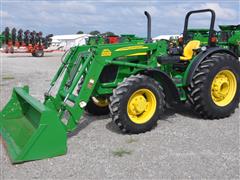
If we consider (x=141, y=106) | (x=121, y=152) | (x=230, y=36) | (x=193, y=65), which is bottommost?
(x=121, y=152)

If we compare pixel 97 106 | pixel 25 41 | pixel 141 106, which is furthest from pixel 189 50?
pixel 25 41

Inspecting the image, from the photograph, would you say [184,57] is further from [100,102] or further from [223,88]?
[100,102]

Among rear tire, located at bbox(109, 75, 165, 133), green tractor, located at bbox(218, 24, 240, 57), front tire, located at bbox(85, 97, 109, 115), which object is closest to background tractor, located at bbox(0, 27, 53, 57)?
green tractor, located at bbox(218, 24, 240, 57)

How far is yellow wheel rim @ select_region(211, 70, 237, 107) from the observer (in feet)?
21.7

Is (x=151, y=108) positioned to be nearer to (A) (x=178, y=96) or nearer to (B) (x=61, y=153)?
(A) (x=178, y=96)

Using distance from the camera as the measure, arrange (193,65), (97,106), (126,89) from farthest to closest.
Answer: (97,106)
(193,65)
(126,89)

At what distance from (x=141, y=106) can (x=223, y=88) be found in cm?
209

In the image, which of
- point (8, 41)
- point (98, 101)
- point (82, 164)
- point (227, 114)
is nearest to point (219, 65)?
point (227, 114)

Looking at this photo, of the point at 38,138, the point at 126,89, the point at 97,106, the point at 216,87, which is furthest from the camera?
the point at 97,106

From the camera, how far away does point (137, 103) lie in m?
5.70

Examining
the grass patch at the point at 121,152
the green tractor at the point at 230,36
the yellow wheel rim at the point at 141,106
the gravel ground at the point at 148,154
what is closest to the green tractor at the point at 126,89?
the yellow wheel rim at the point at 141,106

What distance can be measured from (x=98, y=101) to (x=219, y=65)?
245 centimetres

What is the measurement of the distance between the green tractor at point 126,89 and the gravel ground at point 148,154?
0.77ft

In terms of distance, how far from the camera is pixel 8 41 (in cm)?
2950
